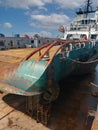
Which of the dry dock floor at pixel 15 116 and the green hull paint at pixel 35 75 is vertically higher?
the green hull paint at pixel 35 75

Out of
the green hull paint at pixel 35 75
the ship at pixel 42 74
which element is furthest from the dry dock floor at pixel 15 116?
the green hull paint at pixel 35 75

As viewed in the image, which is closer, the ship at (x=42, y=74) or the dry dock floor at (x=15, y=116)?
the dry dock floor at (x=15, y=116)

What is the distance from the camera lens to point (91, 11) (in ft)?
81.8

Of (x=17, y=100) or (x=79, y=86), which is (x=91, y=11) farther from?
(x=17, y=100)

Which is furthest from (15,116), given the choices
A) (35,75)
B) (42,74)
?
(42,74)

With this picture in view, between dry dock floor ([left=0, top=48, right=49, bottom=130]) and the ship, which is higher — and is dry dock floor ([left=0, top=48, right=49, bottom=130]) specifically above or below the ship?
below

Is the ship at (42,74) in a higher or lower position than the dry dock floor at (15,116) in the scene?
higher

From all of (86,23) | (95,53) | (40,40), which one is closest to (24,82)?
(95,53)

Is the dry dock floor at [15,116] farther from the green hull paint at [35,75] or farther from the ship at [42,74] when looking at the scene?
the green hull paint at [35,75]

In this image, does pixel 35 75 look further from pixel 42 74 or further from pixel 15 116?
pixel 15 116

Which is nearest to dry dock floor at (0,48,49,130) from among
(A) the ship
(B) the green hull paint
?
(A) the ship

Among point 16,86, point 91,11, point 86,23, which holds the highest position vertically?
point 91,11

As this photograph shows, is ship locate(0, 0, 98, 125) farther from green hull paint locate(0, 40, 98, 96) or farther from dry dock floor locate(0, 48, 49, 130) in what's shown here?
dry dock floor locate(0, 48, 49, 130)

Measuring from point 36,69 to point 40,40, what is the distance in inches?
1118
